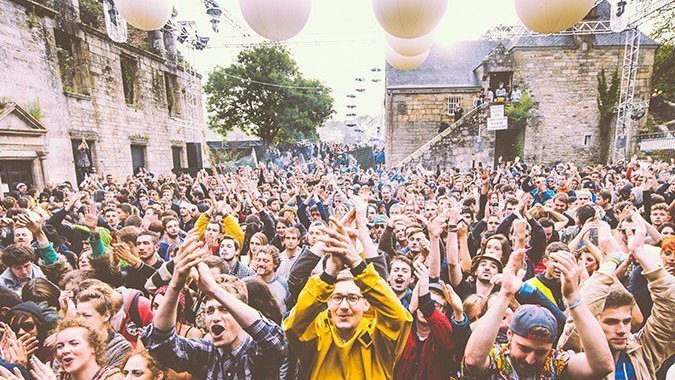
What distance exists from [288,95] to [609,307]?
3139 cm

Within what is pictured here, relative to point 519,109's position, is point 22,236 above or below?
below

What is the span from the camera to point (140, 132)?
16.1 metres

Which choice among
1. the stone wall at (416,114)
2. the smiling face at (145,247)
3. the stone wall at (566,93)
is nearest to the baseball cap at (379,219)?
the smiling face at (145,247)

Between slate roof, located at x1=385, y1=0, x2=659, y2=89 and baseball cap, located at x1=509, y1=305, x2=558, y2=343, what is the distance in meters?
22.1

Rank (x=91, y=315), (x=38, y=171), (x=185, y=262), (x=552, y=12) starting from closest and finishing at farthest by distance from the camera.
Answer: (x=185, y=262)
(x=91, y=315)
(x=552, y=12)
(x=38, y=171)

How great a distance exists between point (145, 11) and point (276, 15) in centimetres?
141

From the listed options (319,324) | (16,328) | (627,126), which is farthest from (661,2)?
(16,328)

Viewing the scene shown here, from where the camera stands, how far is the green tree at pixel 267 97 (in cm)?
3123

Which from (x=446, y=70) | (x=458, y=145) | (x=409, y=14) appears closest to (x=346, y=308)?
(x=409, y=14)

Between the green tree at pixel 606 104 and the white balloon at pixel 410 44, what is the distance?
2119 centimetres

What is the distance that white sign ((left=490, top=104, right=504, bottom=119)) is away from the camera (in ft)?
60.8

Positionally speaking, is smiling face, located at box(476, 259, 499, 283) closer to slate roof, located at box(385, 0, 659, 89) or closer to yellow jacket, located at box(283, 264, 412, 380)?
yellow jacket, located at box(283, 264, 412, 380)

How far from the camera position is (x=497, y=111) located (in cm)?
1862

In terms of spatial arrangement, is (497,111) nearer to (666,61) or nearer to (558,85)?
(558,85)
